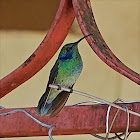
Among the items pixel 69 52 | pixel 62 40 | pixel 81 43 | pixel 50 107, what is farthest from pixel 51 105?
pixel 81 43

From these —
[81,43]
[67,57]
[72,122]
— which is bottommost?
[72,122]

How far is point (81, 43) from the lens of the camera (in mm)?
2293

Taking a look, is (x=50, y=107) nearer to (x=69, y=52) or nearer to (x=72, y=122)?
(x=72, y=122)

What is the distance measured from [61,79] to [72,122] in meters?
0.11

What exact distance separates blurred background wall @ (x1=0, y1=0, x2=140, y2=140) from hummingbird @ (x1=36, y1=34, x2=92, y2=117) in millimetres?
1192

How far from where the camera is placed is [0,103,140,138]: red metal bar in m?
0.85

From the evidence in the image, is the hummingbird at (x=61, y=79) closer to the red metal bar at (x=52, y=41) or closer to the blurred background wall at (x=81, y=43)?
the red metal bar at (x=52, y=41)

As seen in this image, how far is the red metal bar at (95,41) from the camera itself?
0.78m

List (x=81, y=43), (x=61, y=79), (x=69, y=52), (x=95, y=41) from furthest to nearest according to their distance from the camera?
1. (x=81, y=43)
2. (x=69, y=52)
3. (x=61, y=79)
4. (x=95, y=41)

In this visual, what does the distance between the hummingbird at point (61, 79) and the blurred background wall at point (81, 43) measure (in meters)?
1.19

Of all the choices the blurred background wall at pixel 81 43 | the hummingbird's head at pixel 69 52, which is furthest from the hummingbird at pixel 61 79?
the blurred background wall at pixel 81 43

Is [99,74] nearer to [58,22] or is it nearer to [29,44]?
[29,44]

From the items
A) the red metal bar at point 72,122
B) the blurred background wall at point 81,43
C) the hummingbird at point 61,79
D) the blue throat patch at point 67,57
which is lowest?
the red metal bar at point 72,122

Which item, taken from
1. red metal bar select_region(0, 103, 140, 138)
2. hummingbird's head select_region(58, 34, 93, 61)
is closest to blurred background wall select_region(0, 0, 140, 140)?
hummingbird's head select_region(58, 34, 93, 61)
